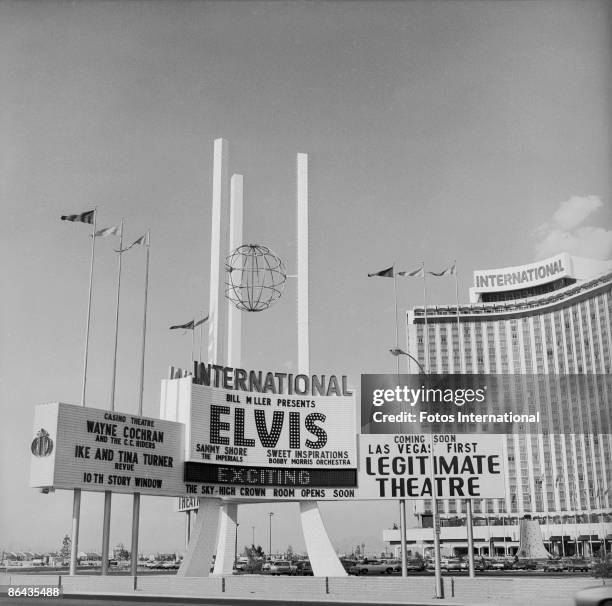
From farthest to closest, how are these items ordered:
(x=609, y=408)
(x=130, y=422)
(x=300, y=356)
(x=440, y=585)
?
(x=609, y=408)
(x=300, y=356)
(x=130, y=422)
(x=440, y=585)

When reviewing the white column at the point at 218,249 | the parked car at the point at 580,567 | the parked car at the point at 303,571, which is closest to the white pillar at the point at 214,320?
the white column at the point at 218,249

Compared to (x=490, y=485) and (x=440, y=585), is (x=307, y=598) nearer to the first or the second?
(x=440, y=585)

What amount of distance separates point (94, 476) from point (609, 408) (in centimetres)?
13825

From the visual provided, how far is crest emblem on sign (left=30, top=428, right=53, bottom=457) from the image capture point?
43.6m

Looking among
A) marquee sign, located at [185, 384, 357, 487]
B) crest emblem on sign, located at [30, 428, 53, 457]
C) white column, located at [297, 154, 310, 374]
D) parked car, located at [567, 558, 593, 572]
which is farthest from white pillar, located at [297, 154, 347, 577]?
parked car, located at [567, 558, 593, 572]

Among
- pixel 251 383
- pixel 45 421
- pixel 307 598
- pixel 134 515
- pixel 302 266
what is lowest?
pixel 307 598

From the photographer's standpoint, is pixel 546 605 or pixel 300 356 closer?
pixel 546 605

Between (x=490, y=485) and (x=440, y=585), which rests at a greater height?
(x=490, y=485)

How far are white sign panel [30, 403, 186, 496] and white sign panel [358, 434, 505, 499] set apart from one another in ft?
42.8

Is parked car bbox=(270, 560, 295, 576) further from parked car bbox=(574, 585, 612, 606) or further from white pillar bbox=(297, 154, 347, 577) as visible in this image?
parked car bbox=(574, 585, 612, 606)

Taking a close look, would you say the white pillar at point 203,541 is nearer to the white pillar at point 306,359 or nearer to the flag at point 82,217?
the white pillar at point 306,359

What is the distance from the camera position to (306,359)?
57.5 meters

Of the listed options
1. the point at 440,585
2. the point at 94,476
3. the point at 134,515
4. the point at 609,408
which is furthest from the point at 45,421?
the point at 609,408

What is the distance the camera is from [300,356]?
57469mm
